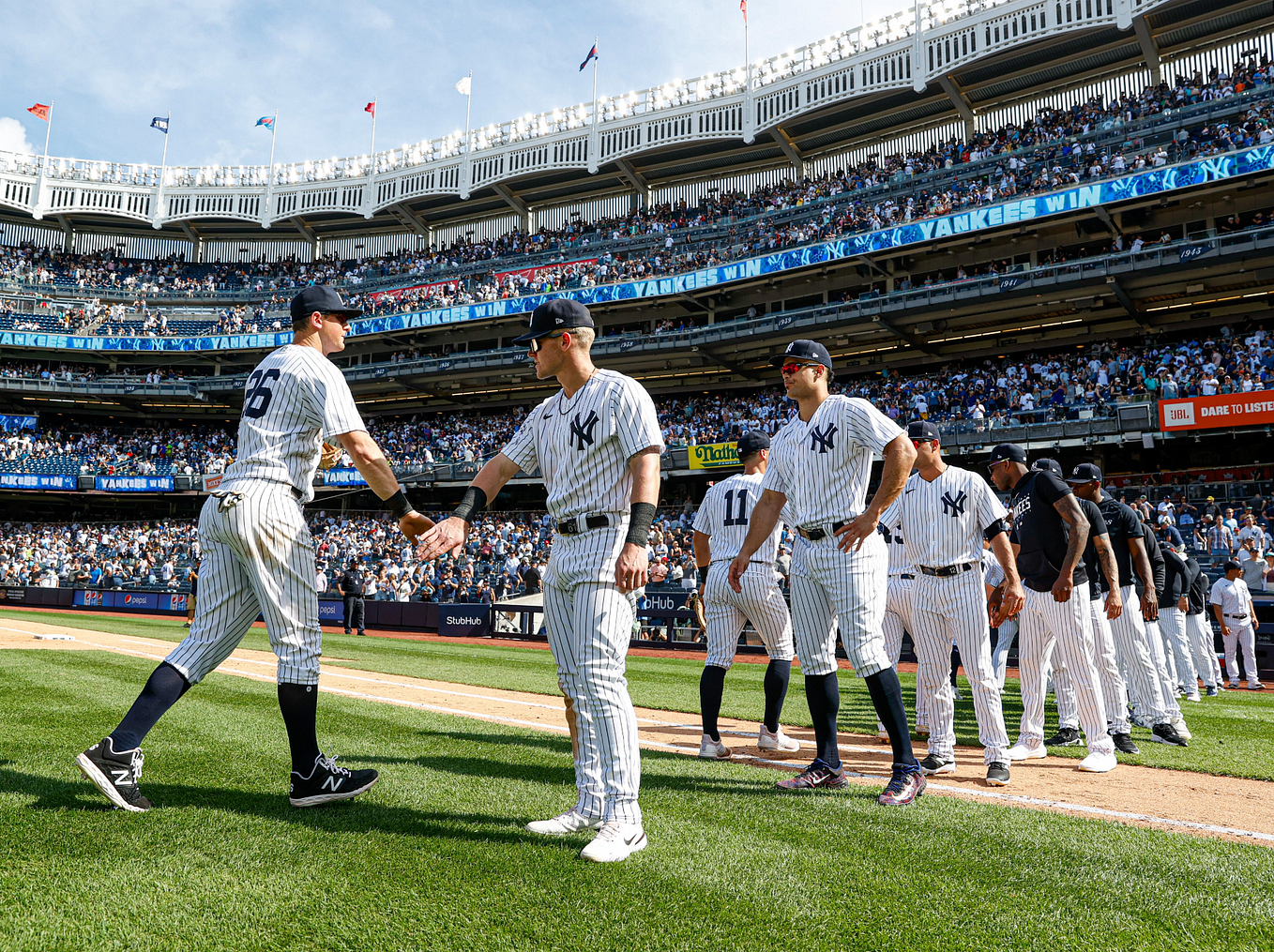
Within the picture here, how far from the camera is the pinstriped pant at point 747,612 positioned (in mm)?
5883

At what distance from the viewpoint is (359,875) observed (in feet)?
8.70

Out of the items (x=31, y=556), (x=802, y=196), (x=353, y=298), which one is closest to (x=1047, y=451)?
(x=802, y=196)

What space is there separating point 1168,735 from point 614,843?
232 inches

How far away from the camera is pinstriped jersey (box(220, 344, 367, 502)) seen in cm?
378

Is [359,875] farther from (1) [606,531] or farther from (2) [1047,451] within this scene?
(2) [1047,451]

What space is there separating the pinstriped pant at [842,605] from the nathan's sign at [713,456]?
2462 cm

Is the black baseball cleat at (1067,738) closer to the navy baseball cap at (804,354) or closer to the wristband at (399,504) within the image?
the navy baseball cap at (804,354)

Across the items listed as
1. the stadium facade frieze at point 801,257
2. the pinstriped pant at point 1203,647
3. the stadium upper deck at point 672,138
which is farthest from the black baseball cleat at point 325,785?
the stadium upper deck at point 672,138

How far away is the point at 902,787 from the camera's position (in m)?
4.09

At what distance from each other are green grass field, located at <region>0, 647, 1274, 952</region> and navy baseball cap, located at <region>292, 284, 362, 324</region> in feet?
7.52

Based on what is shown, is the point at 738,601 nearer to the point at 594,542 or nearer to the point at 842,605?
the point at 842,605

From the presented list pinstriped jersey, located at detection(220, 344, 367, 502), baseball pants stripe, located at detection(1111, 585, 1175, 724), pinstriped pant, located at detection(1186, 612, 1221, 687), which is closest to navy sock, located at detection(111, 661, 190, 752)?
pinstriped jersey, located at detection(220, 344, 367, 502)

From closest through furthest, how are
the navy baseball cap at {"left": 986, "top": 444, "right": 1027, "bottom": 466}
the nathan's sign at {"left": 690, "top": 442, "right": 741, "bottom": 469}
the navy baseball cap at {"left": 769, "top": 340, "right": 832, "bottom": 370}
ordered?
the navy baseball cap at {"left": 769, "top": 340, "right": 832, "bottom": 370}, the navy baseball cap at {"left": 986, "top": 444, "right": 1027, "bottom": 466}, the nathan's sign at {"left": 690, "top": 442, "right": 741, "bottom": 469}

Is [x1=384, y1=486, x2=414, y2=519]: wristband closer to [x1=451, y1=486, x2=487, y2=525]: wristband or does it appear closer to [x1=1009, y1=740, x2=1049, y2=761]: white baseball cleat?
[x1=451, y1=486, x2=487, y2=525]: wristband
